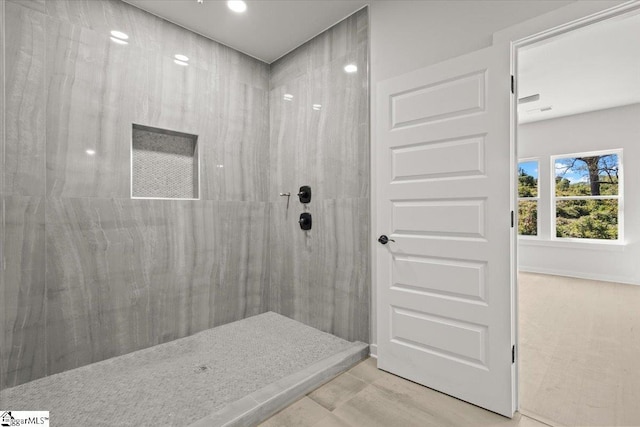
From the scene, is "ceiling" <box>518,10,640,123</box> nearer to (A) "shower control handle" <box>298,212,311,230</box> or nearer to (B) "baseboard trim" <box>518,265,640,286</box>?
(A) "shower control handle" <box>298,212,311,230</box>

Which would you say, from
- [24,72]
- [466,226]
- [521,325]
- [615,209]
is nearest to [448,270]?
[466,226]

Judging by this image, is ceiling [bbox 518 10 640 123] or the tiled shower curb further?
ceiling [bbox 518 10 640 123]

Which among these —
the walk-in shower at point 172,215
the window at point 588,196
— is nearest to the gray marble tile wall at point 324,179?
the walk-in shower at point 172,215

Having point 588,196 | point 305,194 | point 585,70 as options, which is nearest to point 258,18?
point 305,194

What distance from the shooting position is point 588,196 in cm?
550

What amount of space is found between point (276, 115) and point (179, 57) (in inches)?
41.8

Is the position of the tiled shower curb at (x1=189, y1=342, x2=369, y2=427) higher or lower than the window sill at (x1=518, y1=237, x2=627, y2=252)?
lower

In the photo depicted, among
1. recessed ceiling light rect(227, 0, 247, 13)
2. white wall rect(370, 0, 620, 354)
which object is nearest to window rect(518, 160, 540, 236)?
white wall rect(370, 0, 620, 354)

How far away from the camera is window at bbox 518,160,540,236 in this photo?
6.06m

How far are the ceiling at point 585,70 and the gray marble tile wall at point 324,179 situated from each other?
4.96ft

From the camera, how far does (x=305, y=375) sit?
6.60 ft

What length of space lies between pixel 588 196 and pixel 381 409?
6123 mm

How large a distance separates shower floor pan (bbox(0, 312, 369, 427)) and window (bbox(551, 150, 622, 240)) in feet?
18.4

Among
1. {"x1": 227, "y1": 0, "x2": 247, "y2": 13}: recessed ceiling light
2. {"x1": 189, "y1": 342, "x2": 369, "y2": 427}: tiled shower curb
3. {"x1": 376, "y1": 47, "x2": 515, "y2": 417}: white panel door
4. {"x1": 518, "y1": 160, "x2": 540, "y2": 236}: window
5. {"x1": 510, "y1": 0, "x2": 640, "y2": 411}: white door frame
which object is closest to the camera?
{"x1": 510, "y1": 0, "x2": 640, "y2": 411}: white door frame
